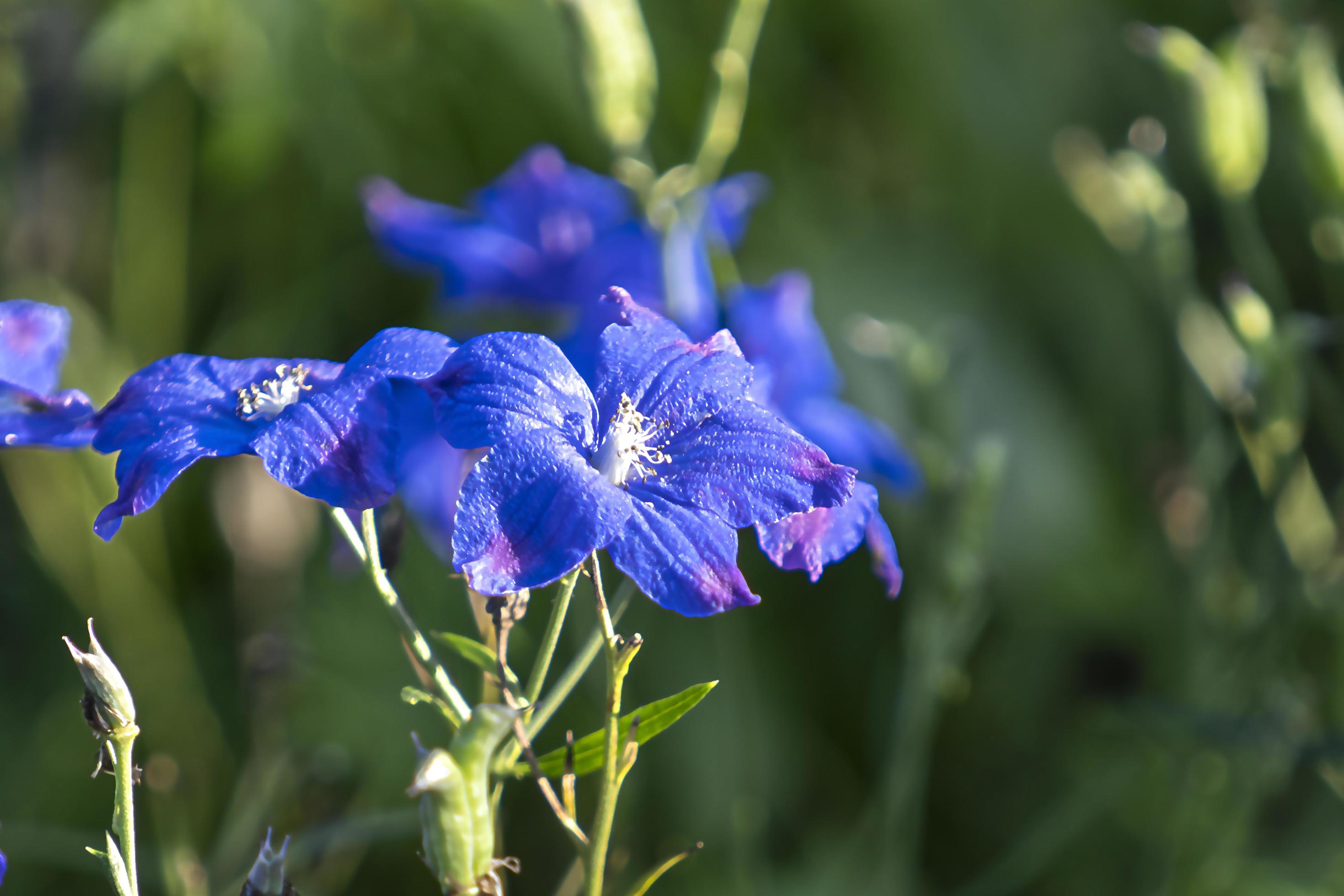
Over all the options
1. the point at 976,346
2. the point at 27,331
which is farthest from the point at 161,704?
the point at 976,346

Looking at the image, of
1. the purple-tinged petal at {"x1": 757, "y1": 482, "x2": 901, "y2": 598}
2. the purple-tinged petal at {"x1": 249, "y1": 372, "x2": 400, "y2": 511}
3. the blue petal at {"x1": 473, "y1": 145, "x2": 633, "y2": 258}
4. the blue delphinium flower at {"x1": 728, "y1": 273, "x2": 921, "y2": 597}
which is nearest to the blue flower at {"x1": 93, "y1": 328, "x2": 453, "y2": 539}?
the purple-tinged petal at {"x1": 249, "y1": 372, "x2": 400, "y2": 511}

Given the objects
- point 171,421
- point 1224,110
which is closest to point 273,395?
point 171,421

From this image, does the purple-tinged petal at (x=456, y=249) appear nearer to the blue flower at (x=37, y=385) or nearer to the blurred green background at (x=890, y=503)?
the blurred green background at (x=890, y=503)

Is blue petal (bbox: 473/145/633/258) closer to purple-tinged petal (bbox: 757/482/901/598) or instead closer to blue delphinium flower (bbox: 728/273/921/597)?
blue delphinium flower (bbox: 728/273/921/597)

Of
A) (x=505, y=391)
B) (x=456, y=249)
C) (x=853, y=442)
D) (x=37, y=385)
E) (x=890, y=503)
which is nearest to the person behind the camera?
(x=505, y=391)

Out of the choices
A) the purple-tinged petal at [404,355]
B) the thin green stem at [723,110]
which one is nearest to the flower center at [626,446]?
the purple-tinged petal at [404,355]

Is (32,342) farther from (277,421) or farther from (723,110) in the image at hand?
(723,110)
